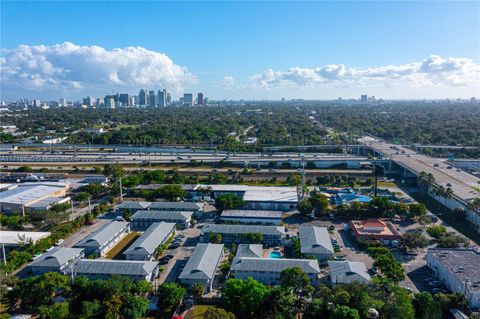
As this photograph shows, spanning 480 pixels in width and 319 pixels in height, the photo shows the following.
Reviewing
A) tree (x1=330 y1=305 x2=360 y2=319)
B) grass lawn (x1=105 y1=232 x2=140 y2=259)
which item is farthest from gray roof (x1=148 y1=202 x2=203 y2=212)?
tree (x1=330 y1=305 x2=360 y2=319)

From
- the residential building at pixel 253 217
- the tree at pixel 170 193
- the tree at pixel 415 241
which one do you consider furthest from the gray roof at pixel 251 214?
the tree at pixel 415 241

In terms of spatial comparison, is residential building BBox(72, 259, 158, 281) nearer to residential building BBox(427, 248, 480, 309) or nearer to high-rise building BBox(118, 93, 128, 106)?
residential building BBox(427, 248, 480, 309)

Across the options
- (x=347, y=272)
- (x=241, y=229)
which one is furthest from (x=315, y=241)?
(x=241, y=229)

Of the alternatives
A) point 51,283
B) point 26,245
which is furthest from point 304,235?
point 26,245

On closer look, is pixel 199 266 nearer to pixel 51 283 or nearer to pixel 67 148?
pixel 51 283

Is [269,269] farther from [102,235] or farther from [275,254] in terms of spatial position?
[102,235]
